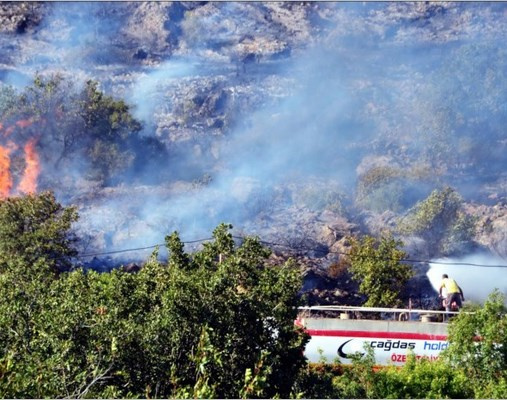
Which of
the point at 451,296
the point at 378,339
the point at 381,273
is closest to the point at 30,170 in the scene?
the point at 381,273

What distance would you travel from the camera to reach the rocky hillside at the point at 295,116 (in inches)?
2480

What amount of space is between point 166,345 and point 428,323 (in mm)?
16614

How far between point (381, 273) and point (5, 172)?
29.8 m

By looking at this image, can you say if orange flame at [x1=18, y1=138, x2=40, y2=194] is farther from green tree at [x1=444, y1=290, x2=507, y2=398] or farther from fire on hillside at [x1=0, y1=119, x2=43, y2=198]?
green tree at [x1=444, y1=290, x2=507, y2=398]

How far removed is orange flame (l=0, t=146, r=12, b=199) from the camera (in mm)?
65062

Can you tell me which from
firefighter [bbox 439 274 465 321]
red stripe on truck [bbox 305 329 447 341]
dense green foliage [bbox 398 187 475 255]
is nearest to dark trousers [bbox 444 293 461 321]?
firefighter [bbox 439 274 465 321]

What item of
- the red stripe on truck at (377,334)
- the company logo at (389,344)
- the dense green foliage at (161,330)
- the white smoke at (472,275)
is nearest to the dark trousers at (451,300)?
the red stripe on truck at (377,334)

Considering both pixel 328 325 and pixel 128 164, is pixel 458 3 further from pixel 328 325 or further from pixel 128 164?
pixel 328 325

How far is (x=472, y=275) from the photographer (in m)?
57.8

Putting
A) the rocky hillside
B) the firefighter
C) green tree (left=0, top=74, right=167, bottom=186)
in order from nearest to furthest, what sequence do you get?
the firefighter
the rocky hillside
green tree (left=0, top=74, right=167, bottom=186)

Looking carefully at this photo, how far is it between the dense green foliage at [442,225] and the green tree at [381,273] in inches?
452

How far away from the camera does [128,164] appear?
71.4m

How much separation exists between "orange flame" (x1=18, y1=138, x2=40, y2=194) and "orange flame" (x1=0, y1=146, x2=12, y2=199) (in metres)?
0.81

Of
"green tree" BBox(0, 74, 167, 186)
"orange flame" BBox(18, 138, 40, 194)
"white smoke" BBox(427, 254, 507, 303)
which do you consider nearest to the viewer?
"white smoke" BBox(427, 254, 507, 303)
